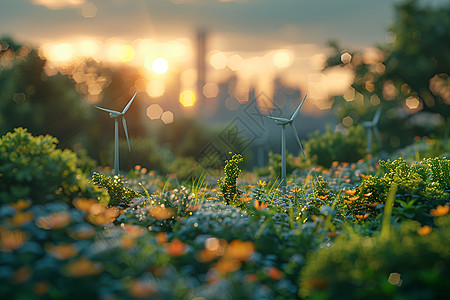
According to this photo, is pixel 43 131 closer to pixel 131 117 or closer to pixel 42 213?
pixel 131 117

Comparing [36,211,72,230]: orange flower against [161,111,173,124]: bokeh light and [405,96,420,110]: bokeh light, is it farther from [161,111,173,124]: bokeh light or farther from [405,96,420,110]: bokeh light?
[161,111,173,124]: bokeh light

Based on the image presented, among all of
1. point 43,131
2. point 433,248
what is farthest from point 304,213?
point 43,131

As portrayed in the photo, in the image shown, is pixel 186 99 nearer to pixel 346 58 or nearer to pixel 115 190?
pixel 346 58

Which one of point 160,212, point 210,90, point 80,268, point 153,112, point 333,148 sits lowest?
point 333,148

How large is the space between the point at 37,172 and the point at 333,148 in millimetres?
13373

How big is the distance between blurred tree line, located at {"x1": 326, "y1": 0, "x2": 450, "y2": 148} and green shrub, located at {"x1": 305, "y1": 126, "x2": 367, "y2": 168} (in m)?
8.39

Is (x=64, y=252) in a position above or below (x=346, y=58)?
below

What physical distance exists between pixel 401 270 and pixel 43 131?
2336cm

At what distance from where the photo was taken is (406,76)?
2462cm

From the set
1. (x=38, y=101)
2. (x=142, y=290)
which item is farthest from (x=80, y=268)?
(x=38, y=101)

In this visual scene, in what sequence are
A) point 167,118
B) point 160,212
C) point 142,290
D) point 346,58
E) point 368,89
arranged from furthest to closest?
point 167,118, point 368,89, point 346,58, point 160,212, point 142,290

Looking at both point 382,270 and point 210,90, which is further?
point 210,90

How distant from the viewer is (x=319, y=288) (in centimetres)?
382

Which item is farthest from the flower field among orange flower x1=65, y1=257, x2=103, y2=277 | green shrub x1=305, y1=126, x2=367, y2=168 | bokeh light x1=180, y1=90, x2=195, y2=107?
bokeh light x1=180, y1=90, x2=195, y2=107
